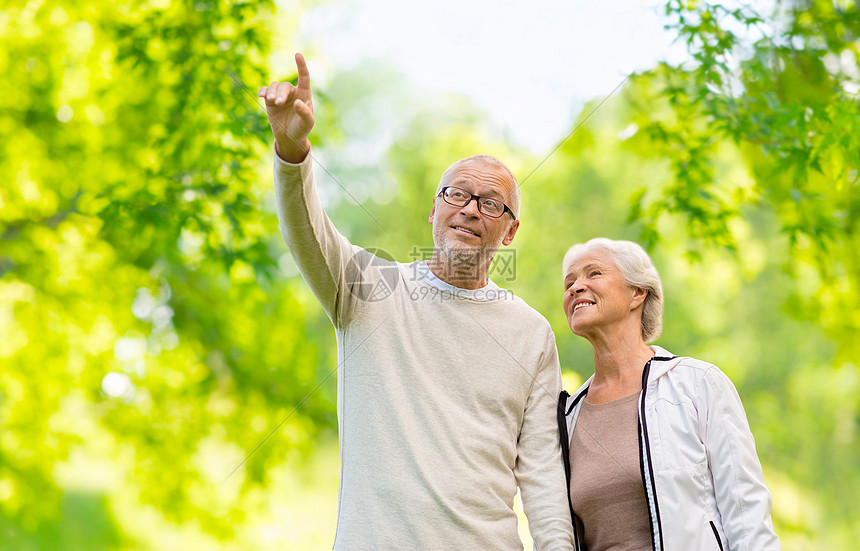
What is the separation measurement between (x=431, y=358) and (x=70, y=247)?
457cm

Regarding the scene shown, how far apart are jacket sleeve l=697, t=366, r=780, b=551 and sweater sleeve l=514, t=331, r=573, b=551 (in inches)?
15.4

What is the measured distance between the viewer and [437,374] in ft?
6.23

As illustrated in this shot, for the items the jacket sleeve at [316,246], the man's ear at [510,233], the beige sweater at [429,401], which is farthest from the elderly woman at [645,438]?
the jacket sleeve at [316,246]

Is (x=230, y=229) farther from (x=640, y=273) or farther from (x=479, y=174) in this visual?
(x=640, y=273)

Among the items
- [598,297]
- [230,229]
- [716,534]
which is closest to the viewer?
[716,534]

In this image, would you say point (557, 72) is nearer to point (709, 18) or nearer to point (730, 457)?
point (709, 18)

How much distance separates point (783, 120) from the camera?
2.84 m

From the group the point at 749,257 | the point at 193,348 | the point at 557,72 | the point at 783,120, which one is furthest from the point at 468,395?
the point at 749,257

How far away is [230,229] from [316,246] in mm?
1994

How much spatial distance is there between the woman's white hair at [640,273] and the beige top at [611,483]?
0.30 metres

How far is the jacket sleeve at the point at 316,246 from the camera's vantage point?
164cm

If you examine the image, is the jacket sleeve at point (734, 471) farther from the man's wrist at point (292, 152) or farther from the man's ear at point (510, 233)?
the man's wrist at point (292, 152)

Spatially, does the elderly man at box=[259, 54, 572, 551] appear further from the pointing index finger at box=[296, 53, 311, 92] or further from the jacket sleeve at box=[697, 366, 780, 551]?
the jacket sleeve at box=[697, 366, 780, 551]

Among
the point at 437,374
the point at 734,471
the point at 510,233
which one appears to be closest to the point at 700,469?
the point at 734,471
